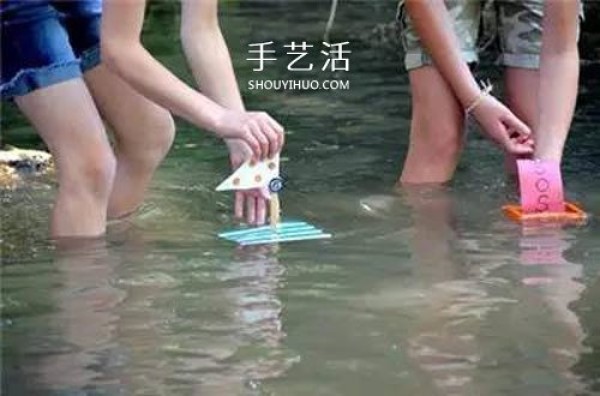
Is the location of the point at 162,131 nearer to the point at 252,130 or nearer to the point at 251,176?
the point at 251,176

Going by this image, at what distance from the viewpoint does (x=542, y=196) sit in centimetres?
419

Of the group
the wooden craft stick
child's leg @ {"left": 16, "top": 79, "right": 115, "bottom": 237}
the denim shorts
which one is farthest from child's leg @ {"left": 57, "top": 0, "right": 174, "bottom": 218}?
the wooden craft stick

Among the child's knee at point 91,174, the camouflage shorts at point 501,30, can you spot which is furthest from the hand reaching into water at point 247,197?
the camouflage shorts at point 501,30

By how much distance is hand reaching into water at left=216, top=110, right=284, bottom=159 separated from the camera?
3334mm

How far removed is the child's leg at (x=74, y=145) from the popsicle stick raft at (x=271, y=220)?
31 centimetres

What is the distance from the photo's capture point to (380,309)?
3.33m

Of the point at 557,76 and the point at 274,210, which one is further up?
the point at 557,76

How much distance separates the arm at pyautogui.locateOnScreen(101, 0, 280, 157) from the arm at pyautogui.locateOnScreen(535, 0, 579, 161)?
1.23m

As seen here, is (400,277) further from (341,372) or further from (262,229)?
(341,372)

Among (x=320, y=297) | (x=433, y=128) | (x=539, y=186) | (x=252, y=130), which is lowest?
(x=320, y=297)

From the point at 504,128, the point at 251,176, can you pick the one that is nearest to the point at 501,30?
the point at 504,128

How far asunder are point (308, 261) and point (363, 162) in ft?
5.47

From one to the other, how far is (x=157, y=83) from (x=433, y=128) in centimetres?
142

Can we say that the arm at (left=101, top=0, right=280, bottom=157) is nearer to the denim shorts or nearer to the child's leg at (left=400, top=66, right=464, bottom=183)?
the denim shorts
